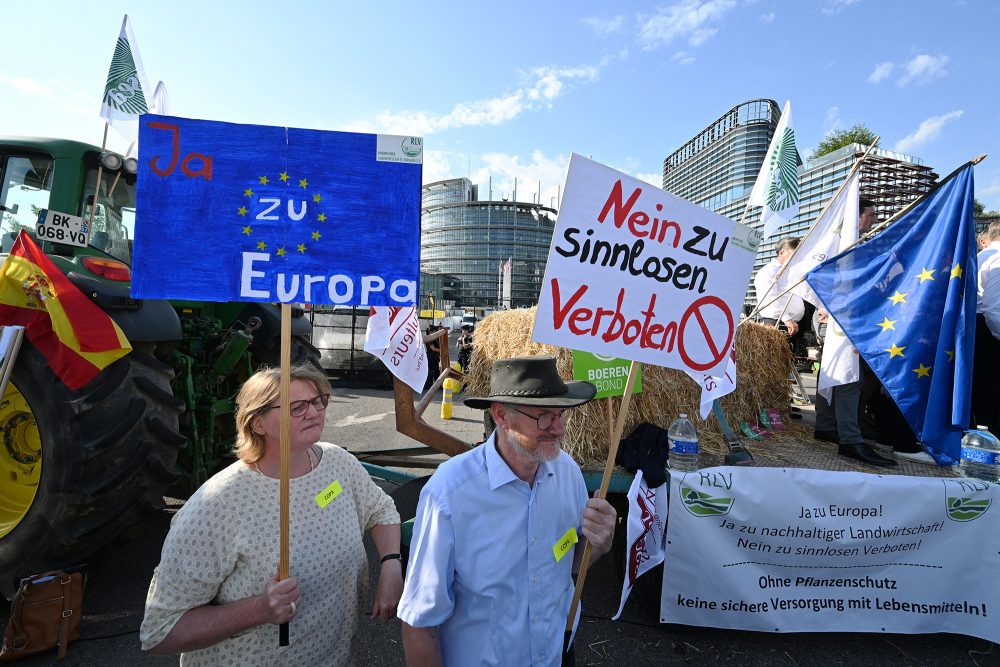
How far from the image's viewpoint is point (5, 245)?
11.2ft

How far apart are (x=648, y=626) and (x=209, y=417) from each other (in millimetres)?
3676

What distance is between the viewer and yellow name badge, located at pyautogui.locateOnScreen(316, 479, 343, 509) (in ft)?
5.73

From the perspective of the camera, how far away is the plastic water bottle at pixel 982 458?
2961 mm

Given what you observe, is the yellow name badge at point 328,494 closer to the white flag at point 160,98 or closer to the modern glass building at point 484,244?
the white flag at point 160,98

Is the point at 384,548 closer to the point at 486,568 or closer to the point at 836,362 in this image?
the point at 486,568

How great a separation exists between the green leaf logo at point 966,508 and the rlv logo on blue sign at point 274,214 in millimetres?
3371

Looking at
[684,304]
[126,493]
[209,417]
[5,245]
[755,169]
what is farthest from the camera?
[755,169]

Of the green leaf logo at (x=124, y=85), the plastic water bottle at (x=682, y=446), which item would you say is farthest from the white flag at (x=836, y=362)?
the green leaf logo at (x=124, y=85)

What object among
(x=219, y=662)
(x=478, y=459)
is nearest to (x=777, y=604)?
(x=478, y=459)

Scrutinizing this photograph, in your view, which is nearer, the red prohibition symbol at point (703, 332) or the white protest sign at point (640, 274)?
the white protest sign at point (640, 274)

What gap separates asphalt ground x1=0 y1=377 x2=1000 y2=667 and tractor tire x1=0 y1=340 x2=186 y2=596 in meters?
0.45

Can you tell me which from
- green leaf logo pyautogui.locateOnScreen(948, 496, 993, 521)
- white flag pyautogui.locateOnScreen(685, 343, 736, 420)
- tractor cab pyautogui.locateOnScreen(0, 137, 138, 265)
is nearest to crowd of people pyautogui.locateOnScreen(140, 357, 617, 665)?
white flag pyautogui.locateOnScreen(685, 343, 736, 420)

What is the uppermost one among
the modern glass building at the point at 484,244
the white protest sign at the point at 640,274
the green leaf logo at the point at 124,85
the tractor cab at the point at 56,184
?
the modern glass building at the point at 484,244

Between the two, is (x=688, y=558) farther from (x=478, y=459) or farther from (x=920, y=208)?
(x=920, y=208)
